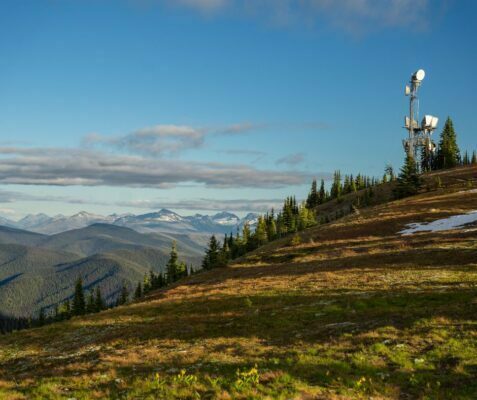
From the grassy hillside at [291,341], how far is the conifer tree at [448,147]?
345 ft

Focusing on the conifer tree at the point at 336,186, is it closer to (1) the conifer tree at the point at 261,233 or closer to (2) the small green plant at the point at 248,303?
(1) the conifer tree at the point at 261,233

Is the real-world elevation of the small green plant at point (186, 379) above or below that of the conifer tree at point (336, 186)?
below

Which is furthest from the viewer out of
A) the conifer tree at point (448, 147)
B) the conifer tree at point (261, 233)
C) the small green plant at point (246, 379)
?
the conifer tree at point (448, 147)

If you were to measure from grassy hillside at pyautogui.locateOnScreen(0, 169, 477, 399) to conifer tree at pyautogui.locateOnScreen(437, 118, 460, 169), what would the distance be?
4139 inches

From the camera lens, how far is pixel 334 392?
13695mm

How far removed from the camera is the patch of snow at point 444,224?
54581 mm

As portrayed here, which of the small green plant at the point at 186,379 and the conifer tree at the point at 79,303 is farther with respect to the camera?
the conifer tree at the point at 79,303

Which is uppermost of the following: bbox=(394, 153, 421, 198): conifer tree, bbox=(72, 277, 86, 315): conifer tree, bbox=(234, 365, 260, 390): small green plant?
bbox=(394, 153, 421, 198): conifer tree

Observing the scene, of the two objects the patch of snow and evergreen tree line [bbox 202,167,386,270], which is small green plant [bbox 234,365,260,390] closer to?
the patch of snow

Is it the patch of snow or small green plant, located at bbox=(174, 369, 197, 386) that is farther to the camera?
the patch of snow

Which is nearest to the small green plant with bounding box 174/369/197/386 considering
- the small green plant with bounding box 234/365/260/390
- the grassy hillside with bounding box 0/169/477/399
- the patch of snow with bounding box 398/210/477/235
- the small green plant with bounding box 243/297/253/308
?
the grassy hillside with bounding box 0/169/477/399

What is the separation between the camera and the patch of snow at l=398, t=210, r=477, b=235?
2149 inches

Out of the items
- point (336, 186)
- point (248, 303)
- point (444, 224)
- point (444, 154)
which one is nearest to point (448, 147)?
point (444, 154)

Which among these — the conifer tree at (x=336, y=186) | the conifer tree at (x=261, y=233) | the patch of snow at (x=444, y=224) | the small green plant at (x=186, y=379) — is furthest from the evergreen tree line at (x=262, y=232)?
the small green plant at (x=186, y=379)
